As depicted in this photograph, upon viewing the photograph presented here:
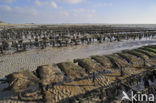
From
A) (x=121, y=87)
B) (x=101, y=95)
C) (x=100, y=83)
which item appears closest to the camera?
(x=101, y=95)

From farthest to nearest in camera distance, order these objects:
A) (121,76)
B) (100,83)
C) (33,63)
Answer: (33,63)
(121,76)
(100,83)

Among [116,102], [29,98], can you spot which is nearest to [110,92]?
[116,102]

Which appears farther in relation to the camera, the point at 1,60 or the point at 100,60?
the point at 1,60

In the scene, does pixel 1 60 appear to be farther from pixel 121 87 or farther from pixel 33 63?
pixel 121 87

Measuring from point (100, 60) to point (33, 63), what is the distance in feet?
24.8

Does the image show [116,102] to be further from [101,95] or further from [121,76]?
[121,76]

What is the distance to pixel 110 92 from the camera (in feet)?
23.8

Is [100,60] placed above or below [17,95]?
above

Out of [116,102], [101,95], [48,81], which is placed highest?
[48,81]

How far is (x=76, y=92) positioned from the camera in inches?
297

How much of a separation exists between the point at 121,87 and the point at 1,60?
44.4 feet

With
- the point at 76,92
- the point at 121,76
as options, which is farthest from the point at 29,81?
the point at 121,76

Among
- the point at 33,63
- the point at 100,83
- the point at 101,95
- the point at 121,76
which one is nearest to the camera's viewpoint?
the point at 101,95

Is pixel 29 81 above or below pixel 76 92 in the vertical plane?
above
